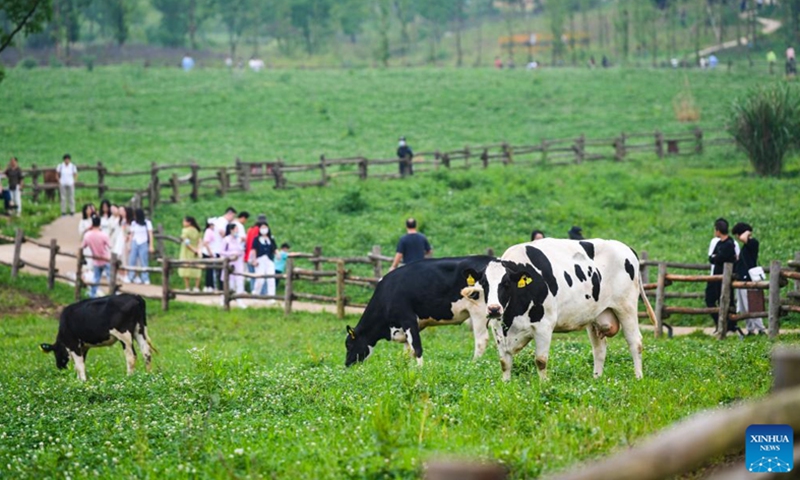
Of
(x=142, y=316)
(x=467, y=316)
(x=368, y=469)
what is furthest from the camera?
(x=142, y=316)

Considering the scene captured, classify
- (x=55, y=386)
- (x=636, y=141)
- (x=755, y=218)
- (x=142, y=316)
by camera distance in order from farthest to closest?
(x=636, y=141)
(x=755, y=218)
(x=142, y=316)
(x=55, y=386)

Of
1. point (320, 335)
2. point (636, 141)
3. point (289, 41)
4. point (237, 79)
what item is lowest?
point (320, 335)

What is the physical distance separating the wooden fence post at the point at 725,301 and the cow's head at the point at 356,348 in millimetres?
6028

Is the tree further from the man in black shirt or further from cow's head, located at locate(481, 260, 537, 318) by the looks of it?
cow's head, located at locate(481, 260, 537, 318)

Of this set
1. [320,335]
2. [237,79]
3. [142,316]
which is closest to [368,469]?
[142,316]

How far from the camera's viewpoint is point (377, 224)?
31953mm

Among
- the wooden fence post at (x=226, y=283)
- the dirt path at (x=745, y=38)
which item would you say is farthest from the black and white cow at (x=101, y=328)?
the dirt path at (x=745, y=38)

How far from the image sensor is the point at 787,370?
6.37 meters

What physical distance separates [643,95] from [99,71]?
34.7 meters

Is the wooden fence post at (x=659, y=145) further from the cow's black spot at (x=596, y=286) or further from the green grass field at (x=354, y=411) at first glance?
the cow's black spot at (x=596, y=286)

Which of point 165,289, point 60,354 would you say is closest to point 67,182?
point 165,289

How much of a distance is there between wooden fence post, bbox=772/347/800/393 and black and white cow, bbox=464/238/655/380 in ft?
18.2

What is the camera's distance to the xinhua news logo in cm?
632

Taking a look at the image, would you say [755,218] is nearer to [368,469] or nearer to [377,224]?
[377,224]
